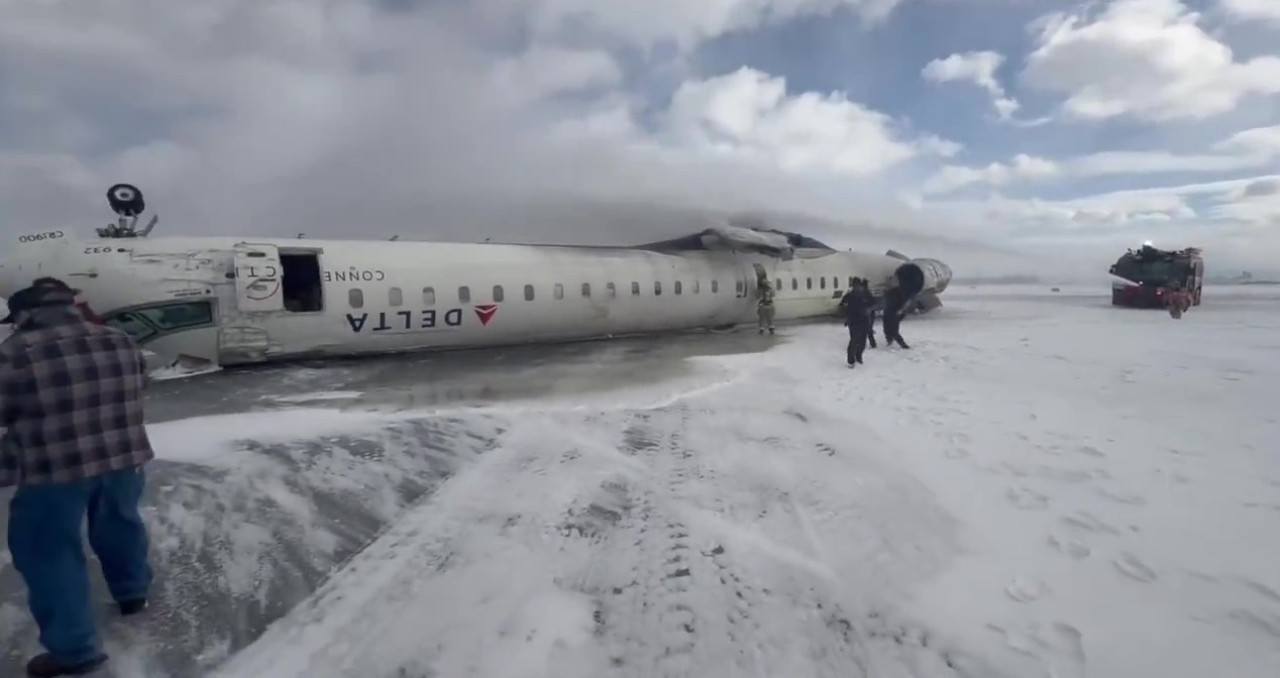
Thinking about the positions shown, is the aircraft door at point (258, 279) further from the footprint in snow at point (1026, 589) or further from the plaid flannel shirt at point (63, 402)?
the footprint in snow at point (1026, 589)

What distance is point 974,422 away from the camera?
7309mm

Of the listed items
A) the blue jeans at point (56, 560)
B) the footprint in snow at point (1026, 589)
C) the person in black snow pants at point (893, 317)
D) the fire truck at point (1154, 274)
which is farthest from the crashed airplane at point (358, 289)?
the fire truck at point (1154, 274)

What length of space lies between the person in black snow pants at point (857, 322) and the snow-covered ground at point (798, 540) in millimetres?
3006

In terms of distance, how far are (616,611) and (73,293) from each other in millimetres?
3555

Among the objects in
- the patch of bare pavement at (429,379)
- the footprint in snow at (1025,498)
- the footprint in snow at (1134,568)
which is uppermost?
the patch of bare pavement at (429,379)

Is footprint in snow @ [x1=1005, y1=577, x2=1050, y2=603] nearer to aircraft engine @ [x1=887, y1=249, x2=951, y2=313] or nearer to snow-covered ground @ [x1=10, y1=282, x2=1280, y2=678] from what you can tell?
snow-covered ground @ [x1=10, y1=282, x2=1280, y2=678]

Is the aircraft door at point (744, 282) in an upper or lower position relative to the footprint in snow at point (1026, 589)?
upper

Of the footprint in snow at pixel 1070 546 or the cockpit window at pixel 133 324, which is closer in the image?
the footprint in snow at pixel 1070 546

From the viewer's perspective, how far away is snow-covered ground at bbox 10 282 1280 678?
3.40 m

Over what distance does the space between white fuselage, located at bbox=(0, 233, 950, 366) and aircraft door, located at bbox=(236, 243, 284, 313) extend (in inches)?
0.7

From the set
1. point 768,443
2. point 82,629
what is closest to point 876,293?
point 768,443

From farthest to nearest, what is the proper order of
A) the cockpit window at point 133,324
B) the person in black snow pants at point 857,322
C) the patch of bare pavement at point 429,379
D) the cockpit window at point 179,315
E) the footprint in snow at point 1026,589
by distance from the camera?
1. the person in black snow pants at point 857,322
2. the cockpit window at point 179,315
3. the cockpit window at point 133,324
4. the patch of bare pavement at point 429,379
5. the footprint in snow at point 1026,589

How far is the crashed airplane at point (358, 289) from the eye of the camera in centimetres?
1121

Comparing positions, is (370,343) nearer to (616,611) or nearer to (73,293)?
(73,293)
